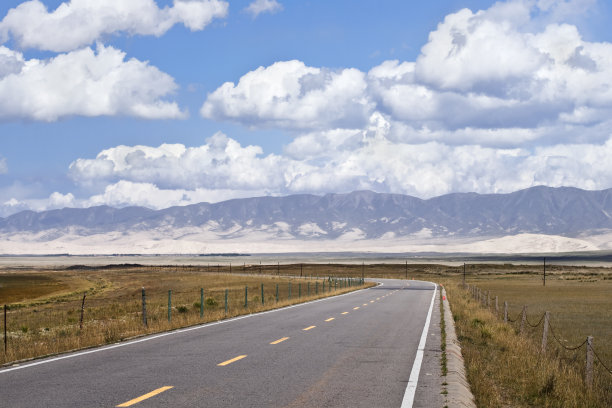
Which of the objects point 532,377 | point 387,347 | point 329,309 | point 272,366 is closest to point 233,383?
point 272,366

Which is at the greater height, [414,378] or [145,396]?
[145,396]

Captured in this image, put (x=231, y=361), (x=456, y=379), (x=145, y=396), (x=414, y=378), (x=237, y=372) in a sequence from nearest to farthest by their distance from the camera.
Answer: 1. (x=145, y=396)
2. (x=456, y=379)
3. (x=414, y=378)
4. (x=237, y=372)
5. (x=231, y=361)

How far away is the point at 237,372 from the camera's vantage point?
13367mm

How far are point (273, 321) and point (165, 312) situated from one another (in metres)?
9.43

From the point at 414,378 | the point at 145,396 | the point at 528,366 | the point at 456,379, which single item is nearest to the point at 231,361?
the point at 414,378

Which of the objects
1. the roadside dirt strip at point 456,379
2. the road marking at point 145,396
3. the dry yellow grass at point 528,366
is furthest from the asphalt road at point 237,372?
the dry yellow grass at point 528,366

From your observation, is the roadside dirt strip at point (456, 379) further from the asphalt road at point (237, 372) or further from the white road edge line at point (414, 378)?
the white road edge line at point (414, 378)

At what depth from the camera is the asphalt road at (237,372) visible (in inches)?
426

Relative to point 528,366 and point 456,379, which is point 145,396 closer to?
point 456,379

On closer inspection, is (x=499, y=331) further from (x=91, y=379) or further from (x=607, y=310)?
(x=607, y=310)

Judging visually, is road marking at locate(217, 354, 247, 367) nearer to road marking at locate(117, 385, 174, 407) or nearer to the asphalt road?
the asphalt road

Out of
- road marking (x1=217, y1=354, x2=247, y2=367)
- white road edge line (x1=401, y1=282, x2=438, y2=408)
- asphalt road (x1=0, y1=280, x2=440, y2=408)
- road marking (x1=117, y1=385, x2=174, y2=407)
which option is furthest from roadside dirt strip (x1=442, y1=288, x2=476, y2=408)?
road marking (x1=117, y1=385, x2=174, y2=407)

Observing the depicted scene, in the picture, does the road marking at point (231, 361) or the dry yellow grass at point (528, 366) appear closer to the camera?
the dry yellow grass at point (528, 366)

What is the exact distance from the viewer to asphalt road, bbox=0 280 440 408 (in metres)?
10.8
